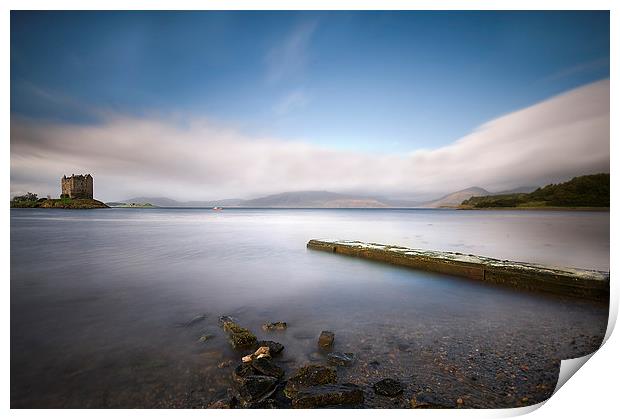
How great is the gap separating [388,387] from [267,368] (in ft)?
2.91

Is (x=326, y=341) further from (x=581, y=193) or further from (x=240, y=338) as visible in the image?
(x=581, y=193)

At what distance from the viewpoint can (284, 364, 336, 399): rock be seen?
78.8 inches

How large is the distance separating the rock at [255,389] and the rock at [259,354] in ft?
0.72

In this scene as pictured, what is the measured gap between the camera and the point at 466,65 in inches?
181

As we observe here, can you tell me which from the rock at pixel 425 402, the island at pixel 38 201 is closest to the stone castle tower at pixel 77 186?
the island at pixel 38 201

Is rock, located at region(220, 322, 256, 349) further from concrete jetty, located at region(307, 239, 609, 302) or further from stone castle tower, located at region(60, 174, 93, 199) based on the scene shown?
stone castle tower, located at region(60, 174, 93, 199)

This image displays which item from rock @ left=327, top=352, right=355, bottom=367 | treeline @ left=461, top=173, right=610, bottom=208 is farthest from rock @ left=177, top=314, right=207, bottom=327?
treeline @ left=461, top=173, right=610, bottom=208

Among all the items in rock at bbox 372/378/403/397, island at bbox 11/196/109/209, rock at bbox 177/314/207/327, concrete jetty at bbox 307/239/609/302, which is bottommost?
rock at bbox 177/314/207/327

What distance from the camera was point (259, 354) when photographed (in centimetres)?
232

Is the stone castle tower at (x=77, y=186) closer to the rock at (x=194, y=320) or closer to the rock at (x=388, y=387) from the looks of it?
the rock at (x=194, y=320)

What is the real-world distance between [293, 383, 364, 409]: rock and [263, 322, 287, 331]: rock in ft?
3.53

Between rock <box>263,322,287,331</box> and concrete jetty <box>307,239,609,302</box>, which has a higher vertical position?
concrete jetty <box>307,239,609,302</box>

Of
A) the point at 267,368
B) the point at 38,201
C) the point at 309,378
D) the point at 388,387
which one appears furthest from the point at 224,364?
the point at 38,201

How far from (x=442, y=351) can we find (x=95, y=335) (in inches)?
131
